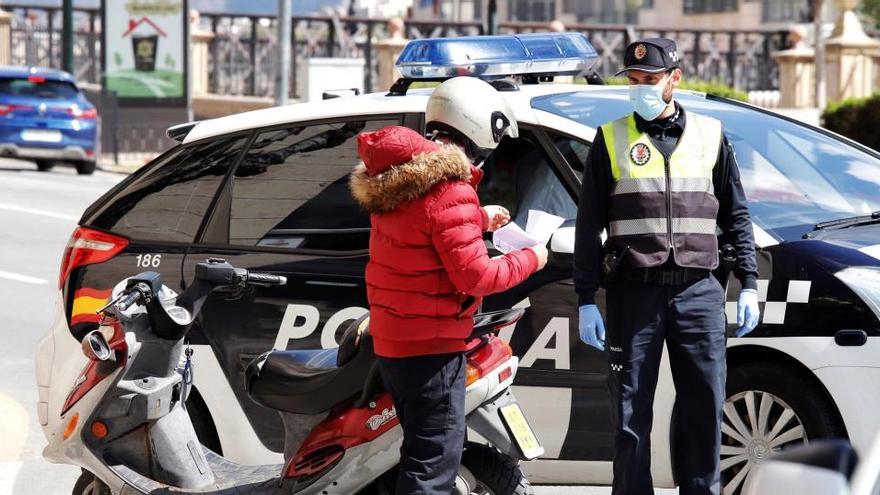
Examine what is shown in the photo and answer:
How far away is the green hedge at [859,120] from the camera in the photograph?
22.0 meters

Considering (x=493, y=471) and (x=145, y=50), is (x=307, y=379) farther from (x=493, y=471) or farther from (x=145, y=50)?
(x=145, y=50)

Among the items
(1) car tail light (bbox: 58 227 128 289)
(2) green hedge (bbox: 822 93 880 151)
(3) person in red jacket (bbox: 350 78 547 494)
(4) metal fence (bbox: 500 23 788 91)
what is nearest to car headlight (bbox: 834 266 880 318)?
(3) person in red jacket (bbox: 350 78 547 494)

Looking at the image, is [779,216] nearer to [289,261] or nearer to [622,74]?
[622,74]

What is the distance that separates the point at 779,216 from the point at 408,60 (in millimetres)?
1491

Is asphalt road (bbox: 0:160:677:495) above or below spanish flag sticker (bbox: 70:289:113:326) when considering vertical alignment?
below

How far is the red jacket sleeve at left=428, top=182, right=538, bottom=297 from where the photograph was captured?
4.41m

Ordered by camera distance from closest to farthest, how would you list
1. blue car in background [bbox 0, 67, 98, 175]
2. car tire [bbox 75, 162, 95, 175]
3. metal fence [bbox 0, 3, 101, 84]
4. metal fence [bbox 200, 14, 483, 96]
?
blue car in background [bbox 0, 67, 98, 175] < car tire [bbox 75, 162, 95, 175] < metal fence [bbox 200, 14, 483, 96] < metal fence [bbox 0, 3, 101, 84]

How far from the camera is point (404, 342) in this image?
451cm

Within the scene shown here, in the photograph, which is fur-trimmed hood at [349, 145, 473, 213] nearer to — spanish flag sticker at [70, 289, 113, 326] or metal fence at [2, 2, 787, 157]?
spanish flag sticker at [70, 289, 113, 326]

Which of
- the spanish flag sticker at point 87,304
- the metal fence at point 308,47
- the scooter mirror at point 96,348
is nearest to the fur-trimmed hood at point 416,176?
the scooter mirror at point 96,348

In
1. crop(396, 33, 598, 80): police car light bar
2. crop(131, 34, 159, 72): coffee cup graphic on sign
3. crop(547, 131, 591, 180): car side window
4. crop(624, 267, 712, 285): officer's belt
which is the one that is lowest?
crop(624, 267, 712, 285): officer's belt

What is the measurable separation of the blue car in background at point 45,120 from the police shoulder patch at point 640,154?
61.9 ft

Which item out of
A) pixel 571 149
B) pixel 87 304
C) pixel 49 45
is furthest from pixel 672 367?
pixel 49 45

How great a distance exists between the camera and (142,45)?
2733cm
